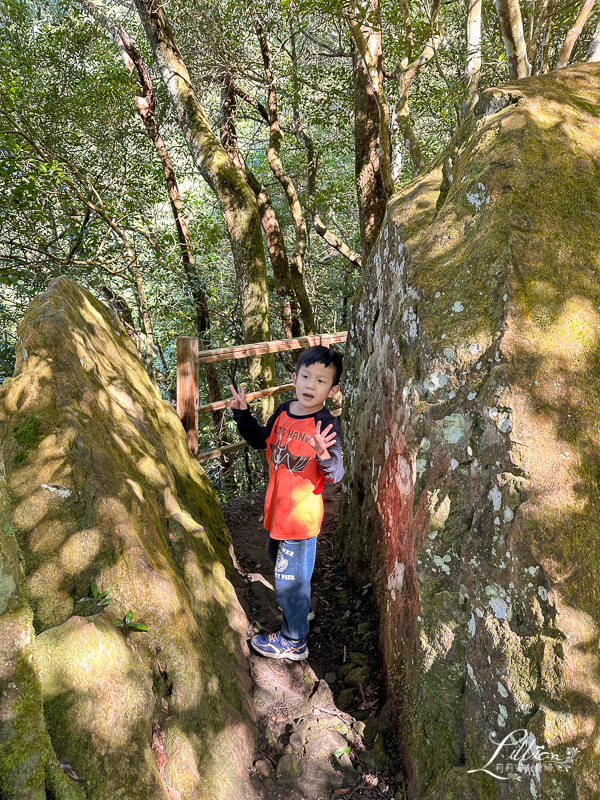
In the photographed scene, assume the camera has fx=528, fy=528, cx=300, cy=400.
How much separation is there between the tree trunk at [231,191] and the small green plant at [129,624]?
476cm

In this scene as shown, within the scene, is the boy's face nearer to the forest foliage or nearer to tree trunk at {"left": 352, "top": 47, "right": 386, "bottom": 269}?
the forest foliage

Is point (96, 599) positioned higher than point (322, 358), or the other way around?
point (322, 358)

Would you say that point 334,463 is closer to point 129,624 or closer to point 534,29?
point 129,624

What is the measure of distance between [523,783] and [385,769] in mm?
896

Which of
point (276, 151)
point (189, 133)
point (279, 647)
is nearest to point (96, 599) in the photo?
point (279, 647)

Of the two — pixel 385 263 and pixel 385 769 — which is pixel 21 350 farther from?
pixel 385 769

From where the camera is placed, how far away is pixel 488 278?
2314 mm

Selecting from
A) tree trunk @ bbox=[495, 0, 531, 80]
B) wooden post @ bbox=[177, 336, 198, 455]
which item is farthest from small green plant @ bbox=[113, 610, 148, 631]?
tree trunk @ bbox=[495, 0, 531, 80]

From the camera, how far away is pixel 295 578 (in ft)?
10.00

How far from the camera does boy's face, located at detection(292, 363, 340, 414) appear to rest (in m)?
3.03

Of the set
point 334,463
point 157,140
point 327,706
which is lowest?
point 327,706

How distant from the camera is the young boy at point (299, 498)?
3.02 meters

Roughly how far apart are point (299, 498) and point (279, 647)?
2.92ft

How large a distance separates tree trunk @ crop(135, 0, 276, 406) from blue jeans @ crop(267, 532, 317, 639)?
381 cm
